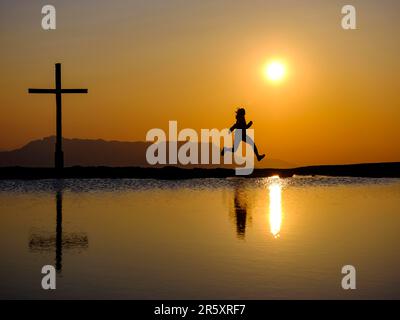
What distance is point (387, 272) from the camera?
1241 centimetres

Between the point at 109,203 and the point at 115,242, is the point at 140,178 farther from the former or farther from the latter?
the point at 115,242

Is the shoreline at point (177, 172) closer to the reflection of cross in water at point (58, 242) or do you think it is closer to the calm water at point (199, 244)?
the calm water at point (199, 244)

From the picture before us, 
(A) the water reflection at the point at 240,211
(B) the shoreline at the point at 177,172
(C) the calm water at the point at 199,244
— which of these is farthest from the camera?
(B) the shoreline at the point at 177,172

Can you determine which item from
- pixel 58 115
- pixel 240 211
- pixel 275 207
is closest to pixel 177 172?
pixel 58 115

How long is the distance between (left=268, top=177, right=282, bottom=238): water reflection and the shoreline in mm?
5159

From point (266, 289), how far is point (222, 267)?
1902mm

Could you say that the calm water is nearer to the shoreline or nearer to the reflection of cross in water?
the reflection of cross in water

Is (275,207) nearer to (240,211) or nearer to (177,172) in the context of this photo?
(240,211)

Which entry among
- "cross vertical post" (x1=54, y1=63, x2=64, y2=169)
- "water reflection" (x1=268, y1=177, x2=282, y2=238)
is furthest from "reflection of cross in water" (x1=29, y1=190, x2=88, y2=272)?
"cross vertical post" (x1=54, y1=63, x2=64, y2=169)

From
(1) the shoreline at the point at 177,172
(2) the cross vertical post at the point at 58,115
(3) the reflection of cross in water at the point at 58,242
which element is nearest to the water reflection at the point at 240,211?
(3) the reflection of cross in water at the point at 58,242

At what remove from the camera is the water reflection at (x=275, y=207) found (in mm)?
18031

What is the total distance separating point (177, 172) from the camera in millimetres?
40156

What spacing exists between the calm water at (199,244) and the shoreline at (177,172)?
9359 mm
